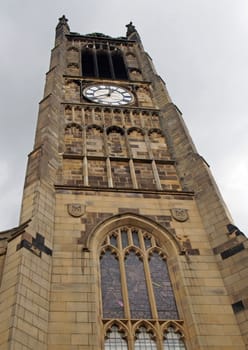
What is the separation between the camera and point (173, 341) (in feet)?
36.2

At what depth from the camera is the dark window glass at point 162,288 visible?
11.8 m

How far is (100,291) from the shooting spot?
11.9 meters

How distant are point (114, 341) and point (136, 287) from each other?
6.38 ft

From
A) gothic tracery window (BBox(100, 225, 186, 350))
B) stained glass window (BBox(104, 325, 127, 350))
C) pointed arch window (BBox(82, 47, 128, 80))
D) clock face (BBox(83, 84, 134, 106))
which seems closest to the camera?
stained glass window (BBox(104, 325, 127, 350))

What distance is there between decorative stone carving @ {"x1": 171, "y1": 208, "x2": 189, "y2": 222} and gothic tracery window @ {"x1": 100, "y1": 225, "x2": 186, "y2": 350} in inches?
47.6

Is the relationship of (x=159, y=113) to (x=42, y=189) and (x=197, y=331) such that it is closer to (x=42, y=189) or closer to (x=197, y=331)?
(x=42, y=189)

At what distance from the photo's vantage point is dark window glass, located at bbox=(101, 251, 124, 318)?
11.6m

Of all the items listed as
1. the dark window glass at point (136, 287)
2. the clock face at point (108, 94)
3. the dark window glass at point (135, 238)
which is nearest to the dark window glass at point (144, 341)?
the dark window glass at point (136, 287)

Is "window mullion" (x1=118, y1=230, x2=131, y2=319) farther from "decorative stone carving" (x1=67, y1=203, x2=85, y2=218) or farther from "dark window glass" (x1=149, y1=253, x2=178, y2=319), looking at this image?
"decorative stone carving" (x1=67, y1=203, x2=85, y2=218)

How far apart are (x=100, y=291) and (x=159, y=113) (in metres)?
12.0

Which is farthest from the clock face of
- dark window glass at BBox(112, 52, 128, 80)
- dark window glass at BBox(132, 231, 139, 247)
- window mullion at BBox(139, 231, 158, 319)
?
window mullion at BBox(139, 231, 158, 319)

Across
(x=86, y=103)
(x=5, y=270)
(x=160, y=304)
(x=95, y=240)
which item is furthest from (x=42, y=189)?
(x=86, y=103)

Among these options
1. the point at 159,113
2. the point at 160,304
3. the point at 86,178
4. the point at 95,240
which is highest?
the point at 159,113

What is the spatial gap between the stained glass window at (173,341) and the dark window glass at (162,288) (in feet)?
1.64
